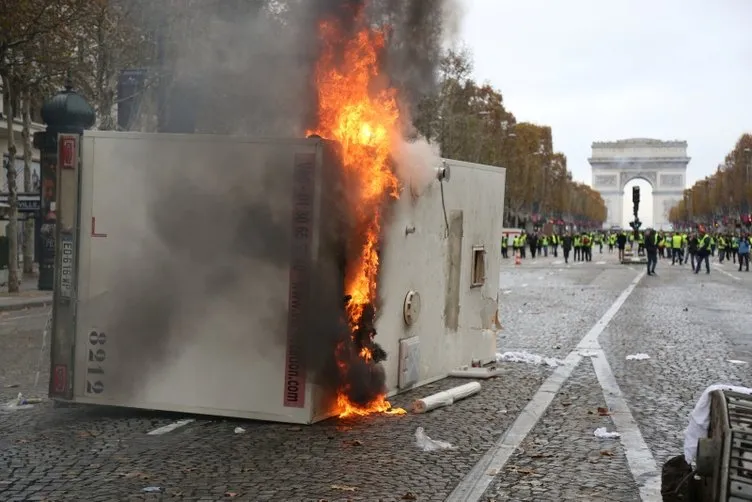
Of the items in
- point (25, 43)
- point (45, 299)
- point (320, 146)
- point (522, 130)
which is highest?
point (522, 130)

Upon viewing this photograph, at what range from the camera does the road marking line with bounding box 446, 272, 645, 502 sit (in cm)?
549

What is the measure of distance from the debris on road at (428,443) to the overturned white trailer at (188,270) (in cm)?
81

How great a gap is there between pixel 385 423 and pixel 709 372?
4.65 meters

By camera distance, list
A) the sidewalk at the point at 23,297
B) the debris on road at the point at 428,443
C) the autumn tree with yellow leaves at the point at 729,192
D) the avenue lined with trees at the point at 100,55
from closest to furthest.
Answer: the debris on road at the point at 428,443
the avenue lined with trees at the point at 100,55
the sidewalk at the point at 23,297
the autumn tree with yellow leaves at the point at 729,192

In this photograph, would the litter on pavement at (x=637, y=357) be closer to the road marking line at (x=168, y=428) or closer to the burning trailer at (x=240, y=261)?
the burning trailer at (x=240, y=261)

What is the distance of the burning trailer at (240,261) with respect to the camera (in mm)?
6957

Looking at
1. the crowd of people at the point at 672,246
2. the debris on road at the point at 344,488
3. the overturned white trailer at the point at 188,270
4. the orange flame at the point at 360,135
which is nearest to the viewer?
the debris on road at the point at 344,488

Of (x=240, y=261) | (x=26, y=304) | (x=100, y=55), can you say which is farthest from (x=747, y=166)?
(x=240, y=261)

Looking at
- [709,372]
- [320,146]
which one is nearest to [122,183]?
[320,146]

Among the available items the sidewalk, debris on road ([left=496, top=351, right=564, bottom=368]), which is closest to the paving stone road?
debris on road ([left=496, top=351, right=564, bottom=368])

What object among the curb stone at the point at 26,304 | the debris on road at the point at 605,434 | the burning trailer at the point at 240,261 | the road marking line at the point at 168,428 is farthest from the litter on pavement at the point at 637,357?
the curb stone at the point at 26,304

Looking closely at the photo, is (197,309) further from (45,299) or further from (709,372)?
(45,299)

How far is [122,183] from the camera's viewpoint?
7312mm

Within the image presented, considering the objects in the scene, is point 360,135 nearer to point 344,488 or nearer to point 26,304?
point 344,488
